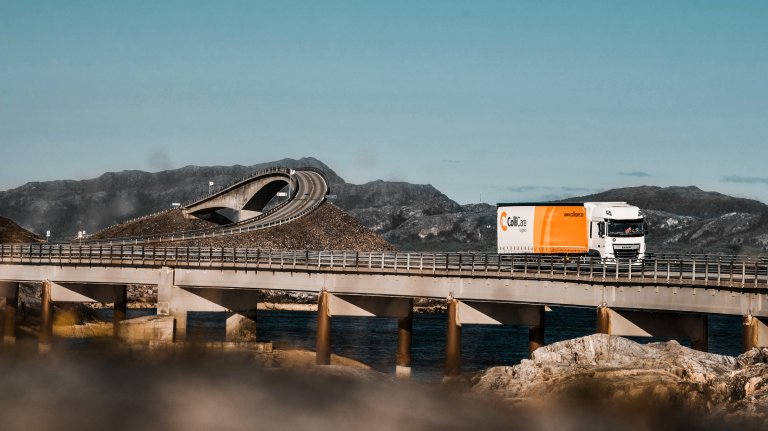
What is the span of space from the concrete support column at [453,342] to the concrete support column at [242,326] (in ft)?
72.6

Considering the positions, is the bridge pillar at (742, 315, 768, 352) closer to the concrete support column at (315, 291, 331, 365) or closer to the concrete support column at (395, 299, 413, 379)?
the concrete support column at (395, 299, 413, 379)

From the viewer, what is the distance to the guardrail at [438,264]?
6588 centimetres

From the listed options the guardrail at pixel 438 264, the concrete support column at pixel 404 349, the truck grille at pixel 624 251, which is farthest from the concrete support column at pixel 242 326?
the truck grille at pixel 624 251

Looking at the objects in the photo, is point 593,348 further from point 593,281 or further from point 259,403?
point 259,403

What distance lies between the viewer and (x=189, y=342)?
8400 centimetres

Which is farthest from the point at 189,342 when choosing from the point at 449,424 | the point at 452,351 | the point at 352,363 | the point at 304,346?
the point at 449,424

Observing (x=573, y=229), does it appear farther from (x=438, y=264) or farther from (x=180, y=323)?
(x=180, y=323)

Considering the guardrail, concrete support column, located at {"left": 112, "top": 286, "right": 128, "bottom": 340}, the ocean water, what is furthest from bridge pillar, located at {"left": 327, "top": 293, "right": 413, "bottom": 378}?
concrete support column, located at {"left": 112, "top": 286, "right": 128, "bottom": 340}

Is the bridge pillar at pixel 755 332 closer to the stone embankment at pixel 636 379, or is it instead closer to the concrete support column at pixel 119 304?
the stone embankment at pixel 636 379

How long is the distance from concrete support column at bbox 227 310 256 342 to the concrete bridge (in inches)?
4.1

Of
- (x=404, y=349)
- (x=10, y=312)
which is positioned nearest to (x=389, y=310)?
(x=404, y=349)

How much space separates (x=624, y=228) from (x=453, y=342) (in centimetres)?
1357

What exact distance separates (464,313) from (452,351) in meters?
2.54

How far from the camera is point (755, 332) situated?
6216cm
